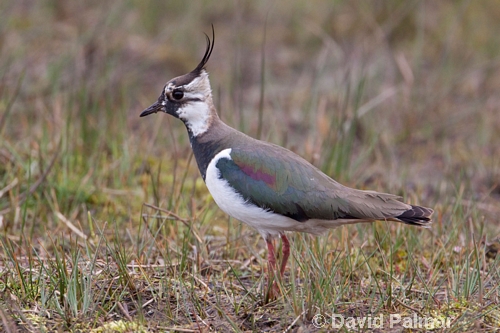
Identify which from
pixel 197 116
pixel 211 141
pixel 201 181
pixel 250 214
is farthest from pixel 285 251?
pixel 201 181

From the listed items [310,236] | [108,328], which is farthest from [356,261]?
[108,328]

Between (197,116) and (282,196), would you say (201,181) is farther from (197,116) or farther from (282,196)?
(282,196)

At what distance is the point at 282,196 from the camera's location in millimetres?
4465

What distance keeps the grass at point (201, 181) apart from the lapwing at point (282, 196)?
221mm

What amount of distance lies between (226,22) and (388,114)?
12.6 feet

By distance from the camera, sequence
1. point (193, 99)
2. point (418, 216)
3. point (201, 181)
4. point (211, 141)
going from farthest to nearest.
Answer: point (201, 181)
point (193, 99)
point (211, 141)
point (418, 216)

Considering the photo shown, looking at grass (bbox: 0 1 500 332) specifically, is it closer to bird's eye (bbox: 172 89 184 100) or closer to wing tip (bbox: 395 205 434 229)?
wing tip (bbox: 395 205 434 229)

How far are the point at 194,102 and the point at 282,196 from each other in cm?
99

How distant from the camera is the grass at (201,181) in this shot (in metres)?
4.20

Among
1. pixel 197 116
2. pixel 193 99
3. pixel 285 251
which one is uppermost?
pixel 193 99

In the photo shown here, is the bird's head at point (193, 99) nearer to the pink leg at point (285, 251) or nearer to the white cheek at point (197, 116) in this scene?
the white cheek at point (197, 116)

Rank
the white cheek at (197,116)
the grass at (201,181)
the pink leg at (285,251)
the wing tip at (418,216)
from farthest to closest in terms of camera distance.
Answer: the white cheek at (197,116) → the pink leg at (285,251) → the wing tip at (418,216) → the grass at (201,181)

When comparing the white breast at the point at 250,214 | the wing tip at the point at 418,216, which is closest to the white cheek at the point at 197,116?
the white breast at the point at 250,214

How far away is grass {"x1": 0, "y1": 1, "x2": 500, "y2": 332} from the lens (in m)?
4.20
